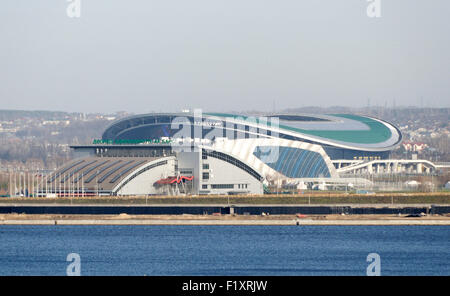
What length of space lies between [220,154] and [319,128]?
6268 centimetres

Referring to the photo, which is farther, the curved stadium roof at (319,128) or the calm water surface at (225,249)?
the curved stadium roof at (319,128)

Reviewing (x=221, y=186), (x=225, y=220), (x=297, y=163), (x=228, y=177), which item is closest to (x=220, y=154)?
(x=228, y=177)

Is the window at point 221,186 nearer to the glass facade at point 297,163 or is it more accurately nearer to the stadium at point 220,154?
the stadium at point 220,154

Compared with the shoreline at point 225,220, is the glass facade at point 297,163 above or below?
above

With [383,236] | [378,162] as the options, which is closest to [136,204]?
[383,236]

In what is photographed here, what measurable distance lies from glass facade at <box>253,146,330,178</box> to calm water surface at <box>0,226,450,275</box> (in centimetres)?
5384

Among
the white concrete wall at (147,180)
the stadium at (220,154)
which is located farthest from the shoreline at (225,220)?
the stadium at (220,154)

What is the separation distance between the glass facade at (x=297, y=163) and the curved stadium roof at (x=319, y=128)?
15.5 meters

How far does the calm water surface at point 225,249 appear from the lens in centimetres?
4441

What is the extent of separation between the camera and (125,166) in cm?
8894

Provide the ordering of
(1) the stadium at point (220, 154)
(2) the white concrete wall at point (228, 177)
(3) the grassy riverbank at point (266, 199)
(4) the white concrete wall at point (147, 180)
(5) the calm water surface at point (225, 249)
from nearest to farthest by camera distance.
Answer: (5) the calm water surface at point (225, 249) < (3) the grassy riverbank at point (266, 199) < (4) the white concrete wall at point (147, 180) < (1) the stadium at point (220, 154) < (2) the white concrete wall at point (228, 177)

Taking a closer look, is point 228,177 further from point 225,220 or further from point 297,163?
point 297,163

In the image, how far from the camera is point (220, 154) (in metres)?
90.8
